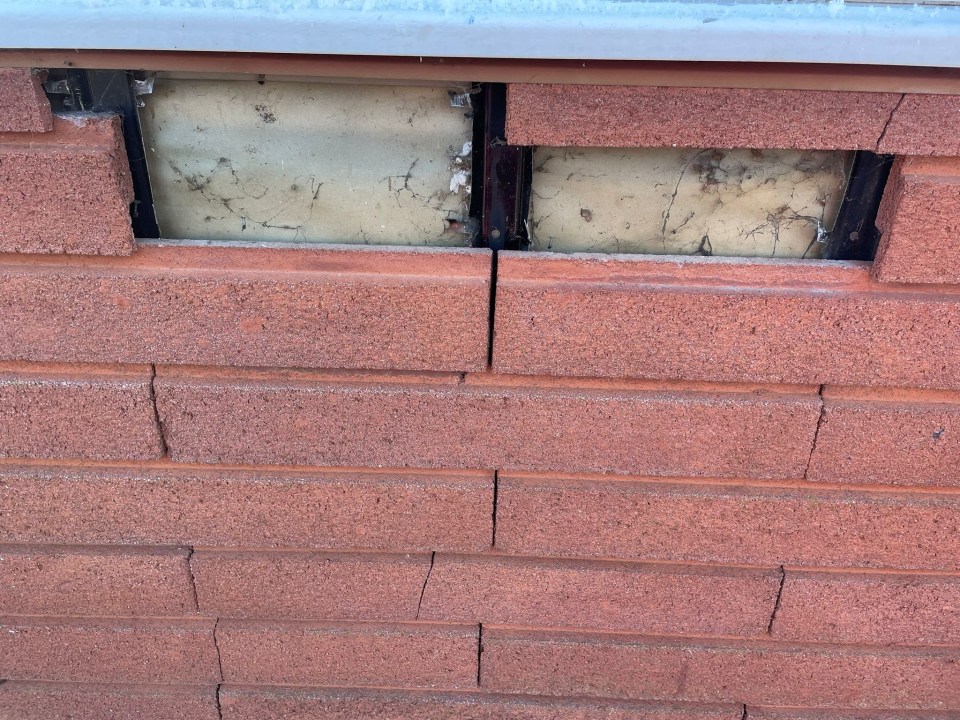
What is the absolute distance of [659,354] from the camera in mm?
1966

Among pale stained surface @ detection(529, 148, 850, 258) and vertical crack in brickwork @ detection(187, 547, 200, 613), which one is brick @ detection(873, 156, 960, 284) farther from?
vertical crack in brickwork @ detection(187, 547, 200, 613)

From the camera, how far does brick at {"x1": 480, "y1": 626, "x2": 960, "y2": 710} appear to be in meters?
2.45

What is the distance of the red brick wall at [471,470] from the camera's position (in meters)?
1.90

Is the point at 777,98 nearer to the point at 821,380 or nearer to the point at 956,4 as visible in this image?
the point at 956,4

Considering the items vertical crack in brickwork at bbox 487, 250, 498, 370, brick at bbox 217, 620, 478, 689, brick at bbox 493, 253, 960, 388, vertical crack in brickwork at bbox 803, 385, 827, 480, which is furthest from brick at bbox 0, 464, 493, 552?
vertical crack in brickwork at bbox 803, 385, 827, 480

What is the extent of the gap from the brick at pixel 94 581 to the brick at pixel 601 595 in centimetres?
92

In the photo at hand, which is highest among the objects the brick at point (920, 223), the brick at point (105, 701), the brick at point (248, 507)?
the brick at point (920, 223)

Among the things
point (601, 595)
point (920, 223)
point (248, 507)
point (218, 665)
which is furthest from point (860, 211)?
point (218, 665)

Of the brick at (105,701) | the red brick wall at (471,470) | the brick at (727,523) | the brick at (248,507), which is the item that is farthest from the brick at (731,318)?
the brick at (105,701)

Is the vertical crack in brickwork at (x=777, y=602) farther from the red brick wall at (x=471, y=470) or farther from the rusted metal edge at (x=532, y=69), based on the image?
the rusted metal edge at (x=532, y=69)

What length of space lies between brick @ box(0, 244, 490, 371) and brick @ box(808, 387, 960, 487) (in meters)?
1.15

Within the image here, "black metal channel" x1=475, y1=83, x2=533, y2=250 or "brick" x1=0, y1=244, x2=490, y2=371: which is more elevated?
"black metal channel" x1=475, y1=83, x2=533, y2=250

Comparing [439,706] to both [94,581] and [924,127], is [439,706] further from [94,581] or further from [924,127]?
[924,127]

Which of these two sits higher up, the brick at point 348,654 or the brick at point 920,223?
the brick at point 920,223
